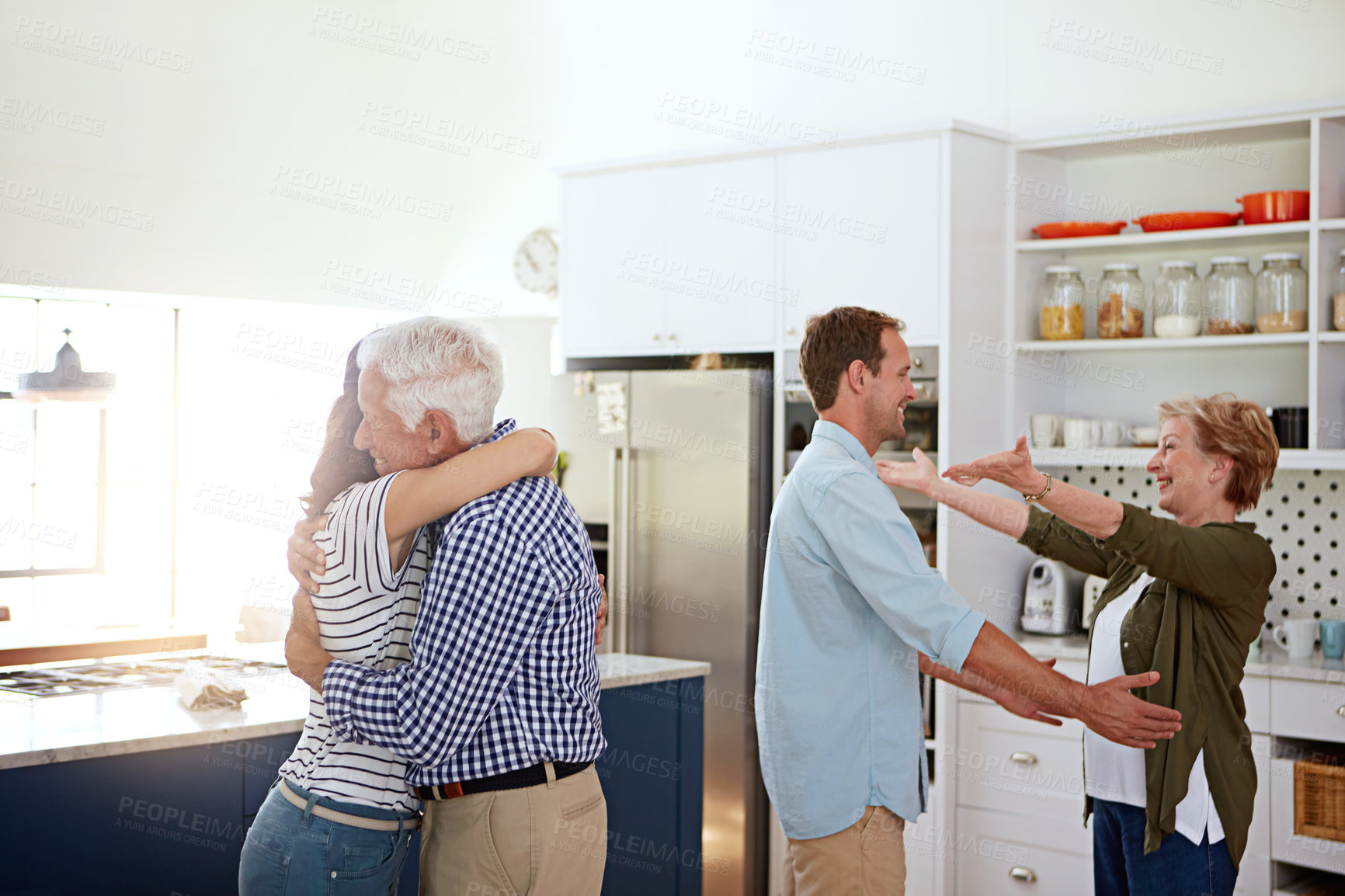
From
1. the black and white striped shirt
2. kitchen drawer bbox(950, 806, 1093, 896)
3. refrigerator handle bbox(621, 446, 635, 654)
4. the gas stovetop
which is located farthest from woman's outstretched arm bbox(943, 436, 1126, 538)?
refrigerator handle bbox(621, 446, 635, 654)

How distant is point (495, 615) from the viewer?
4.70 feet

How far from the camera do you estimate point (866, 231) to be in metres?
3.83

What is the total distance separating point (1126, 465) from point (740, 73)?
215 centimetres

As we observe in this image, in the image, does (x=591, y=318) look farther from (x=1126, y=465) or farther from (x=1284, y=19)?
(x=1284, y=19)

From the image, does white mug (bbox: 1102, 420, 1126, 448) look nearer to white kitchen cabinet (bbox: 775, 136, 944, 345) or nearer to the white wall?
white kitchen cabinet (bbox: 775, 136, 944, 345)

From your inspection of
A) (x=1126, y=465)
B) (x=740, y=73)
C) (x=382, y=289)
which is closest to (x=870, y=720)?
(x=1126, y=465)

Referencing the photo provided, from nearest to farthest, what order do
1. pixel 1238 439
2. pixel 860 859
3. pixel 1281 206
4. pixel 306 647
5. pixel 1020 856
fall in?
pixel 306 647 < pixel 860 859 < pixel 1238 439 < pixel 1281 206 < pixel 1020 856

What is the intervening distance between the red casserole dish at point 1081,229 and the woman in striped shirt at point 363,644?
269cm

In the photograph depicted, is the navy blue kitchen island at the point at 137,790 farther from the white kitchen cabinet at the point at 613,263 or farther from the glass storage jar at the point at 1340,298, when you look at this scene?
the glass storage jar at the point at 1340,298

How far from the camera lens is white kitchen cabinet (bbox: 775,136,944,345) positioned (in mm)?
3713

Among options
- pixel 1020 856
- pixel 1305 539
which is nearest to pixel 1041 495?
pixel 1020 856

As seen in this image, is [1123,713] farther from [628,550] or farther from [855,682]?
[628,550]

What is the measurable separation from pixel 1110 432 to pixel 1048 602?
1.81 feet

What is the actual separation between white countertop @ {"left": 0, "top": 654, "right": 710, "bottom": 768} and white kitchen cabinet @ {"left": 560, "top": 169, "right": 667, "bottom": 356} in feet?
6.26
